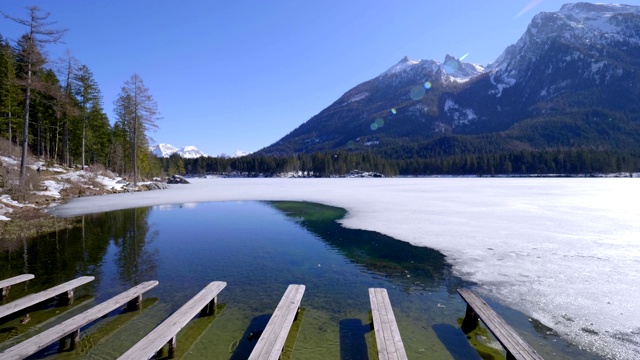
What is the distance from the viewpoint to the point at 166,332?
247 inches

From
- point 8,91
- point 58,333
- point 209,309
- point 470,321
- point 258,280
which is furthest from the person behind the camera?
point 8,91

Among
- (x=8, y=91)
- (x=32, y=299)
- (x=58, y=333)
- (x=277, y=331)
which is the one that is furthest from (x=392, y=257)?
(x=8, y=91)

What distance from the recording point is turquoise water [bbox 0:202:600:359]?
7.01 meters

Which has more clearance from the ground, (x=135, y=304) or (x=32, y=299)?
(x=32, y=299)

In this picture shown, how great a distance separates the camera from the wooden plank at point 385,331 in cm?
567

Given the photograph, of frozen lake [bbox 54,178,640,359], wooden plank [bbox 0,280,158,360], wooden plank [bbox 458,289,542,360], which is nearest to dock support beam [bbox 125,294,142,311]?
wooden plank [bbox 0,280,158,360]

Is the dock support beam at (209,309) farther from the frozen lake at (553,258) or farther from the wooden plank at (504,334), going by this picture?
the frozen lake at (553,258)

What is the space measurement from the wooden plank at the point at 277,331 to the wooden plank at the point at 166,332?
1.76m

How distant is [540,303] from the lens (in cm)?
892

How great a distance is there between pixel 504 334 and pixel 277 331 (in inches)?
182

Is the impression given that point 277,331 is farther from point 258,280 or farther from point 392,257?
point 392,257

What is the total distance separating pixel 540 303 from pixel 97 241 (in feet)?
62.9

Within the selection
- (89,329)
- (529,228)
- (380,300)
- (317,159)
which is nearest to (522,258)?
(529,228)

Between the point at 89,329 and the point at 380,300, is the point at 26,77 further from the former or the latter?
the point at 380,300
